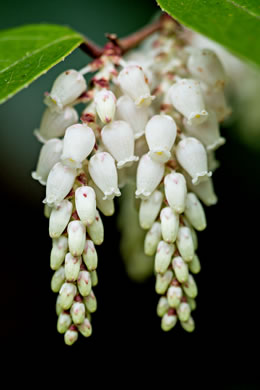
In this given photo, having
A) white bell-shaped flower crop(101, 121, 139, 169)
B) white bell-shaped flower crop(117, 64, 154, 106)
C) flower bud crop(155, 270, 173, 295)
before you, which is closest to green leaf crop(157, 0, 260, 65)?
white bell-shaped flower crop(117, 64, 154, 106)

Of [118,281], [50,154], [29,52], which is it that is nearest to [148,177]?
[50,154]

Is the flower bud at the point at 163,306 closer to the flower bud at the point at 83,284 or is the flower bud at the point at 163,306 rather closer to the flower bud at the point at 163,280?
the flower bud at the point at 163,280

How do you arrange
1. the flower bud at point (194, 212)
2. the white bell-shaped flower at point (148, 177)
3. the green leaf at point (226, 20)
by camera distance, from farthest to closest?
the flower bud at point (194, 212), the white bell-shaped flower at point (148, 177), the green leaf at point (226, 20)

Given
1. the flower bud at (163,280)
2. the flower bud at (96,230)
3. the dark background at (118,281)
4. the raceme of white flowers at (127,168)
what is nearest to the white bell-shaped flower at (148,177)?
the raceme of white flowers at (127,168)

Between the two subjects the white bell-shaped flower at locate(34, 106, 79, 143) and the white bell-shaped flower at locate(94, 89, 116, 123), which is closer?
the white bell-shaped flower at locate(94, 89, 116, 123)

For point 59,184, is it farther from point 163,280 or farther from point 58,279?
point 163,280

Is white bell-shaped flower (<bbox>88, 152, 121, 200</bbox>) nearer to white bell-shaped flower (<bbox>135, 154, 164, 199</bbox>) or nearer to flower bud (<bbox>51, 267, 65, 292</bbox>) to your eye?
white bell-shaped flower (<bbox>135, 154, 164, 199</bbox>)

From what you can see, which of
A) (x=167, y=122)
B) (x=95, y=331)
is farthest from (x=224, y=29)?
(x=95, y=331)
